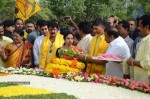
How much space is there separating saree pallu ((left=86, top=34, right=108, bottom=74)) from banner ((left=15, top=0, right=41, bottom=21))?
400 cm

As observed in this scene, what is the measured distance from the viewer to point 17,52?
368 inches

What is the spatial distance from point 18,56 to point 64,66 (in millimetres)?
2026

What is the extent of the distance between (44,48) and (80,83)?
1997 millimetres

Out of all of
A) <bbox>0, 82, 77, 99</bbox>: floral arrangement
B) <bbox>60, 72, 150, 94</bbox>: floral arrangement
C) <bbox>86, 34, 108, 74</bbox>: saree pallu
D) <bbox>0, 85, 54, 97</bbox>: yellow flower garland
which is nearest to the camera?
<bbox>0, 82, 77, 99</bbox>: floral arrangement

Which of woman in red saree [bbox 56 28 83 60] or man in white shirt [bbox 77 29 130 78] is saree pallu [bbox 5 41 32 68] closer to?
woman in red saree [bbox 56 28 83 60]

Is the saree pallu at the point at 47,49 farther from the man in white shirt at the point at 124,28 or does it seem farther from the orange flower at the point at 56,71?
the man in white shirt at the point at 124,28

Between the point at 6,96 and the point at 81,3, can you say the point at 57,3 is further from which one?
the point at 6,96

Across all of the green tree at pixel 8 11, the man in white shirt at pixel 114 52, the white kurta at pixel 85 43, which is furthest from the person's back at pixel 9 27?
the green tree at pixel 8 11

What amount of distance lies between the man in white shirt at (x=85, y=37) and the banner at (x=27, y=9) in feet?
9.85

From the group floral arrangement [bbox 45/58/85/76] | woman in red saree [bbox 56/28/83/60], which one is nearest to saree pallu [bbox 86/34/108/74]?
floral arrangement [bbox 45/58/85/76]

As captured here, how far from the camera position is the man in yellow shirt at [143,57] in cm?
642

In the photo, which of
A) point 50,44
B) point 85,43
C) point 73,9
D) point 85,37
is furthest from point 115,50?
point 73,9

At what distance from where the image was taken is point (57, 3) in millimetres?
41406

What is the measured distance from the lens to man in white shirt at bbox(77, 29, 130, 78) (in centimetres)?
749
